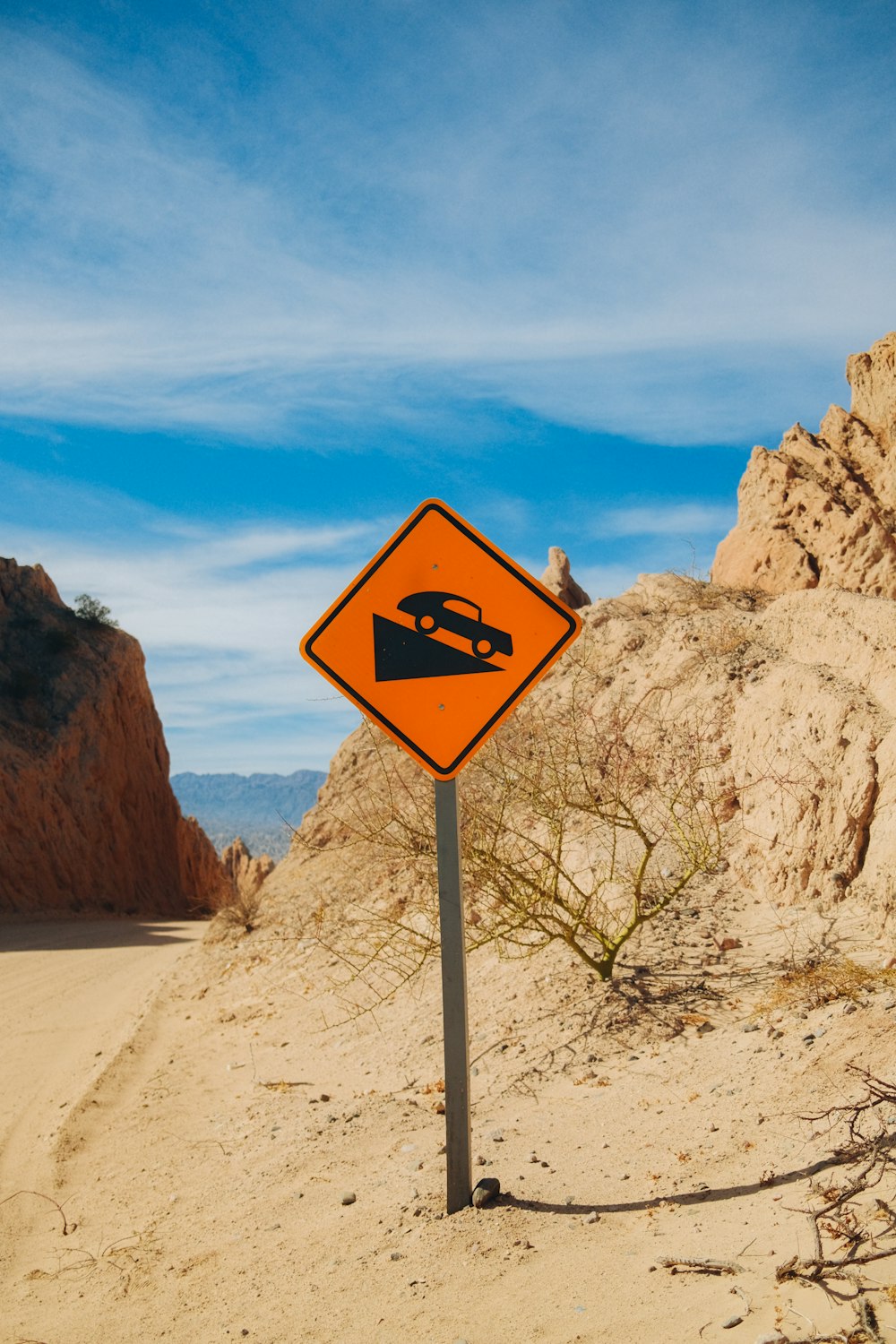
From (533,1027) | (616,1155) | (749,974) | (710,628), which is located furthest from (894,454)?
(616,1155)

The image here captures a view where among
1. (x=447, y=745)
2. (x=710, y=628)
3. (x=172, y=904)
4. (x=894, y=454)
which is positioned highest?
(x=894, y=454)

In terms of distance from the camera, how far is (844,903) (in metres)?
6.57

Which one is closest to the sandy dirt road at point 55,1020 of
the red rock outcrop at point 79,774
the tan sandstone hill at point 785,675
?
the tan sandstone hill at point 785,675

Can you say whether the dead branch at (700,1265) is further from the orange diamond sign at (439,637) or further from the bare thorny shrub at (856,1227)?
the orange diamond sign at (439,637)

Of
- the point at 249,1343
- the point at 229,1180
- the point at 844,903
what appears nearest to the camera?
the point at 249,1343

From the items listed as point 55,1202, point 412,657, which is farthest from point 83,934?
point 412,657

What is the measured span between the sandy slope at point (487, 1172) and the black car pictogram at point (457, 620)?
7.02ft

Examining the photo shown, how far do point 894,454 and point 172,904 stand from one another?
2786cm

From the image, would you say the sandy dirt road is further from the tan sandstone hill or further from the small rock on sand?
the small rock on sand

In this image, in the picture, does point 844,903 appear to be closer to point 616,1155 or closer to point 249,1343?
point 616,1155

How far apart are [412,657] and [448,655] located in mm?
148

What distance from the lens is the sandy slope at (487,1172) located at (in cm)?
298

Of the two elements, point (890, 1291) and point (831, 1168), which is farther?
point (831, 1168)

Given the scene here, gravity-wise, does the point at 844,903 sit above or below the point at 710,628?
below
